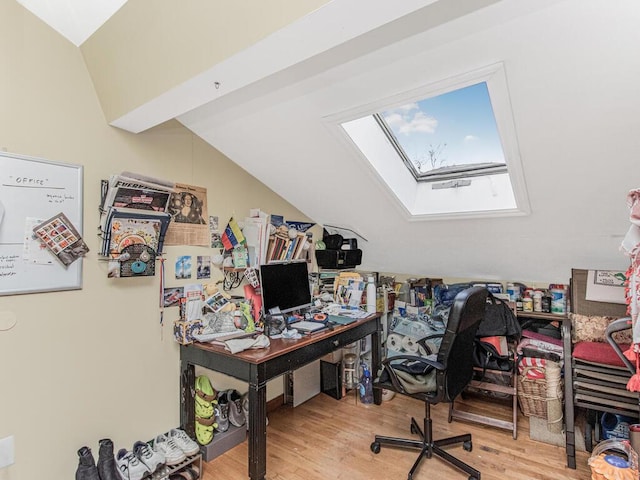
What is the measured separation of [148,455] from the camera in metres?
1.86

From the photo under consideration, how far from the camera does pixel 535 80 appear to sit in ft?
4.56

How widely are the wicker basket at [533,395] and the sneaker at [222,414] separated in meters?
2.04

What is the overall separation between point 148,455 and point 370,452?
1289mm

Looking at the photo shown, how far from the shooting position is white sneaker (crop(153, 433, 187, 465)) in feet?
6.20

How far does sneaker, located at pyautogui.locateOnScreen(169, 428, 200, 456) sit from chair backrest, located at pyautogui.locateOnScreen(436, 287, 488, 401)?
141cm

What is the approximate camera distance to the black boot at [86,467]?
65.1 inches

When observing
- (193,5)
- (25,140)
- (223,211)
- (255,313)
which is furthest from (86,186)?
(255,313)

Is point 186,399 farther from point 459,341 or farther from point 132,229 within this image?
point 459,341

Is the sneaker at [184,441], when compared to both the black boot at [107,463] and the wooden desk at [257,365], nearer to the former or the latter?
the wooden desk at [257,365]

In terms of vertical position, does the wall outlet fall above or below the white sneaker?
above

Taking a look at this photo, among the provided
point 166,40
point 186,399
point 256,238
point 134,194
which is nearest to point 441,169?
point 256,238

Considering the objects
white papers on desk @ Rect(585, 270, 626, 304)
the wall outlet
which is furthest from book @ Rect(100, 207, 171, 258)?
white papers on desk @ Rect(585, 270, 626, 304)

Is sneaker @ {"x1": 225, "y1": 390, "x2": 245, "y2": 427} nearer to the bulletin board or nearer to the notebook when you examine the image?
the notebook

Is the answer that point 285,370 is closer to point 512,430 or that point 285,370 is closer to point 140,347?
point 140,347
